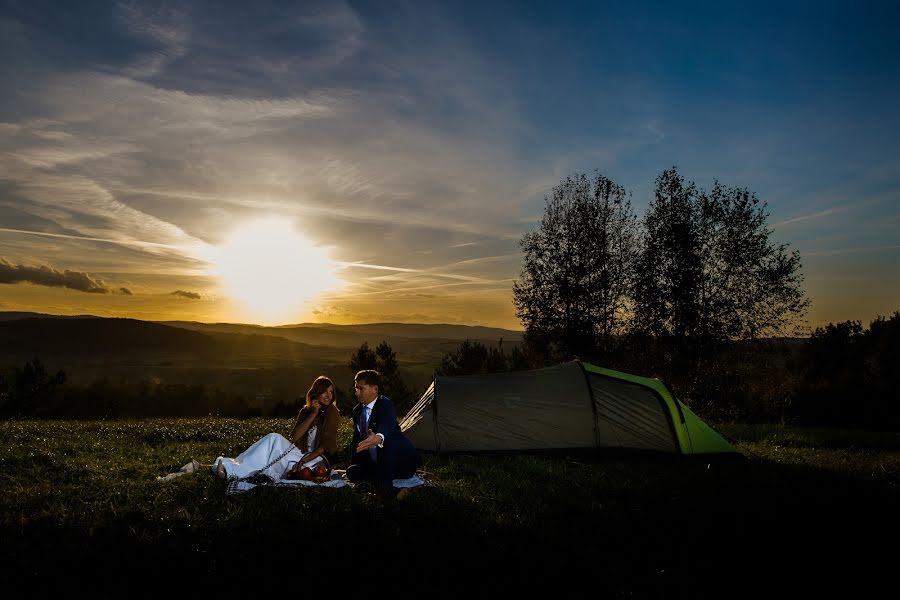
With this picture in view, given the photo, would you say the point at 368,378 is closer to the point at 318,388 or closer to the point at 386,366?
the point at 318,388

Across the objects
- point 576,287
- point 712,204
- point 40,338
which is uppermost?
point 712,204

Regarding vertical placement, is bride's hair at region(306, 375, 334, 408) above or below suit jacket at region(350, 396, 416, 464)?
above

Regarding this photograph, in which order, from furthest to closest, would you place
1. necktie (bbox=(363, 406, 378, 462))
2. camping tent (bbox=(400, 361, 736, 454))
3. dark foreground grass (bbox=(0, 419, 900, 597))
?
1. camping tent (bbox=(400, 361, 736, 454))
2. necktie (bbox=(363, 406, 378, 462))
3. dark foreground grass (bbox=(0, 419, 900, 597))

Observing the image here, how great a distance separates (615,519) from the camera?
829 centimetres

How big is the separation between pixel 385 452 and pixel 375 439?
0.83 ft

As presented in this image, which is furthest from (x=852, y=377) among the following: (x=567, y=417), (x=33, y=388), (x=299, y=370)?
(x=299, y=370)

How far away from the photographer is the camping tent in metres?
13.3

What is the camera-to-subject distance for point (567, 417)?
1336cm

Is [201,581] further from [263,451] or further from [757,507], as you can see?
[757,507]

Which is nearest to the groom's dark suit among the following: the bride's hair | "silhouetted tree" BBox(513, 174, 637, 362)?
the bride's hair

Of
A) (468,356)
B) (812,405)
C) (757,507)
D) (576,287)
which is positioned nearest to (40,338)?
(468,356)

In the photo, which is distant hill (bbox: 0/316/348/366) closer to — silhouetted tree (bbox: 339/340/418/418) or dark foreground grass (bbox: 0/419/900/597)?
silhouetted tree (bbox: 339/340/418/418)

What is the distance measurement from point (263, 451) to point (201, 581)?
4.10 meters

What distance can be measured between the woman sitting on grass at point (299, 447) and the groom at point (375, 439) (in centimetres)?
73
